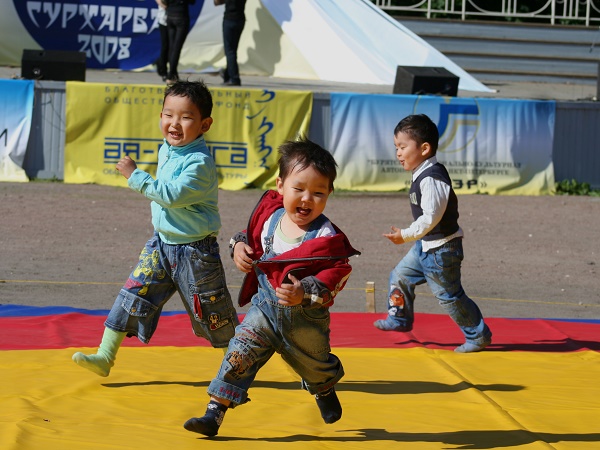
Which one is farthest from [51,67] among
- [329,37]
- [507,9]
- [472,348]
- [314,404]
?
[507,9]

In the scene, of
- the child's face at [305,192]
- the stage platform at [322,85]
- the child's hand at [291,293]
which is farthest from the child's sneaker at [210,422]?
the stage platform at [322,85]

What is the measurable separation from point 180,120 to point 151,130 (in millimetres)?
8605

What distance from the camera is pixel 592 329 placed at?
706 cm

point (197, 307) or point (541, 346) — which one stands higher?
point (197, 307)

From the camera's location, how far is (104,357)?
510cm

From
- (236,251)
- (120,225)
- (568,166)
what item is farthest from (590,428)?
(568,166)

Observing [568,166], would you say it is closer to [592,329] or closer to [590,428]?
[592,329]

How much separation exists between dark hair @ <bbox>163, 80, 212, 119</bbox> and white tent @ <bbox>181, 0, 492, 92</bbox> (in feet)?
48.6

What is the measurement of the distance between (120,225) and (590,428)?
7.47m

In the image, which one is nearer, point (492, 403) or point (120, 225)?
point (492, 403)

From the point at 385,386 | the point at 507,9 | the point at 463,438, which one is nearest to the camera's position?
the point at 463,438

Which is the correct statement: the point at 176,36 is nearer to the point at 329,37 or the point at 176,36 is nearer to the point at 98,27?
the point at 98,27

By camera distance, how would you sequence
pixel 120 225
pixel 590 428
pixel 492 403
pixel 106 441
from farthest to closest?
pixel 120 225 → pixel 492 403 → pixel 590 428 → pixel 106 441

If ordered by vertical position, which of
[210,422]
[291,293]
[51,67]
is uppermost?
[51,67]
